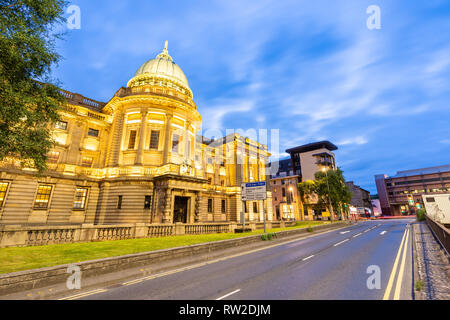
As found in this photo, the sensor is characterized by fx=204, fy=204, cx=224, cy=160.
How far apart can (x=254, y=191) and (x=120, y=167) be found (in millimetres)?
18472

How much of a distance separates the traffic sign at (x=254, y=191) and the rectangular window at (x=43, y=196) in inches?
906

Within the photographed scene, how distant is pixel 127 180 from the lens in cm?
2575

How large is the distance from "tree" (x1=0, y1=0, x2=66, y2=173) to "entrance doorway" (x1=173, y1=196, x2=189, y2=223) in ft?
55.0

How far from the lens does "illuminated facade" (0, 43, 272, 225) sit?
2328 centimetres

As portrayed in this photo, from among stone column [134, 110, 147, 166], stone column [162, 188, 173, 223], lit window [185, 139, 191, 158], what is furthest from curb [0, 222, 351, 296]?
lit window [185, 139, 191, 158]

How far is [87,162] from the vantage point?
2856 cm

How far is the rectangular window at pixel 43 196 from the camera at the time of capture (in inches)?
917

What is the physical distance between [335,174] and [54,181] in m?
56.2

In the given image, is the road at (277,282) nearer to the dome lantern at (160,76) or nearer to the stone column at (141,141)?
the stone column at (141,141)

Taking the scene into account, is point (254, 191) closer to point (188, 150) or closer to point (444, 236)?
point (444, 236)

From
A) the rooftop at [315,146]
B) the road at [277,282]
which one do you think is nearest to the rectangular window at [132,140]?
the road at [277,282]

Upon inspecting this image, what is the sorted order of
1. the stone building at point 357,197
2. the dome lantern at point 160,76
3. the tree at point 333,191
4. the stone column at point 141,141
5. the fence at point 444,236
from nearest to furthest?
the fence at point 444,236 < the stone column at point 141,141 < the dome lantern at point 160,76 < the tree at point 333,191 < the stone building at point 357,197

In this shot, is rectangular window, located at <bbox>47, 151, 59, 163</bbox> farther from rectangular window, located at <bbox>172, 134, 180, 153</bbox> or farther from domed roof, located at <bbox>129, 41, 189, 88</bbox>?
domed roof, located at <bbox>129, 41, 189, 88</bbox>
